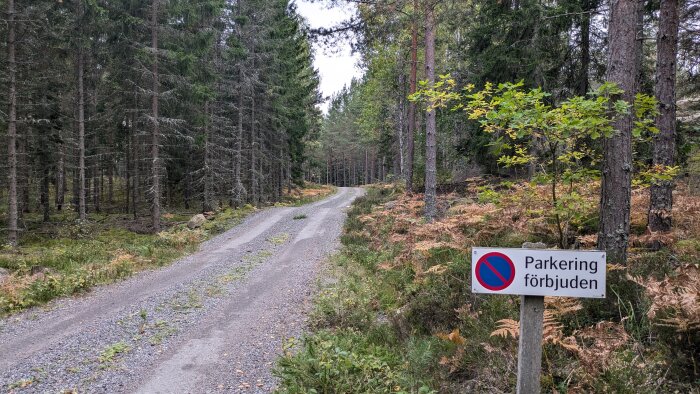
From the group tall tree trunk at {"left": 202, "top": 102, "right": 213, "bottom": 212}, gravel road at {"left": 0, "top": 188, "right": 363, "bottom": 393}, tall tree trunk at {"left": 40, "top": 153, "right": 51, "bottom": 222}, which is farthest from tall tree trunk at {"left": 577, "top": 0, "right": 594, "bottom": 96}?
tall tree trunk at {"left": 40, "top": 153, "right": 51, "bottom": 222}

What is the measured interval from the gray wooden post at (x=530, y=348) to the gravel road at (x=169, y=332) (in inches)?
147

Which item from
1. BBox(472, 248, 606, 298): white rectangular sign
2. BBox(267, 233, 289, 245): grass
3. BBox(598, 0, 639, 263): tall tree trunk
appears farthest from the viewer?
BBox(267, 233, 289, 245): grass

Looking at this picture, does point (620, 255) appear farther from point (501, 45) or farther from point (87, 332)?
point (501, 45)

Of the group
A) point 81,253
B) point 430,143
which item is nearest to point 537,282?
point 430,143

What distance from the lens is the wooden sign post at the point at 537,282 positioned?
8.58 feet

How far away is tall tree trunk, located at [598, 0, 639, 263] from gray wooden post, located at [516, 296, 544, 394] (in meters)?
3.37

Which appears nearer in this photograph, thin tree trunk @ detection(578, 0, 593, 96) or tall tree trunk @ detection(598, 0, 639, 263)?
tall tree trunk @ detection(598, 0, 639, 263)

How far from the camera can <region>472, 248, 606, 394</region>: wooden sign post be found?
2615mm

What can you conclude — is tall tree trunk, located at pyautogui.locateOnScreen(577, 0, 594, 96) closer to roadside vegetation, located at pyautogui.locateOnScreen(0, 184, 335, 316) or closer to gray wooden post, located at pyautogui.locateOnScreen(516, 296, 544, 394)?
gray wooden post, located at pyautogui.locateOnScreen(516, 296, 544, 394)

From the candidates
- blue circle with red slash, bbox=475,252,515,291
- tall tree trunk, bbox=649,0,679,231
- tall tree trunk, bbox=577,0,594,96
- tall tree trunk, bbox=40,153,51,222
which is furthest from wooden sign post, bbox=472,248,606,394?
tall tree trunk, bbox=40,153,51,222

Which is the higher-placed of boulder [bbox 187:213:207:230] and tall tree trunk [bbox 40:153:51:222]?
tall tree trunk [bbox 40:153:51:222]

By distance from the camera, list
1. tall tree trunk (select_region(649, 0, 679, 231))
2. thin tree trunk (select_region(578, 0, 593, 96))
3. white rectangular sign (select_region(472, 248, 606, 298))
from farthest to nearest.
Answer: thin tree trunk (select_region(578, 0, 593, 96)), tall tree trunk (select_region(649, 0, 679, 231)), white rectangular sign (select_region(472, 248, 606, 298))

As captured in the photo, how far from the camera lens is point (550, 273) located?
2.63m

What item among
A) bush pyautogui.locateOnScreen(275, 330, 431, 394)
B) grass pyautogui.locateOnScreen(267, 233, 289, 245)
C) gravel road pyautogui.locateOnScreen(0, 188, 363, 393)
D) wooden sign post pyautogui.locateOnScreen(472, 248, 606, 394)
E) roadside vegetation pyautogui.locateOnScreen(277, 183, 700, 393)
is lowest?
gravel road pyautogui.locateOnScreen(0, 188, 363, 393)
